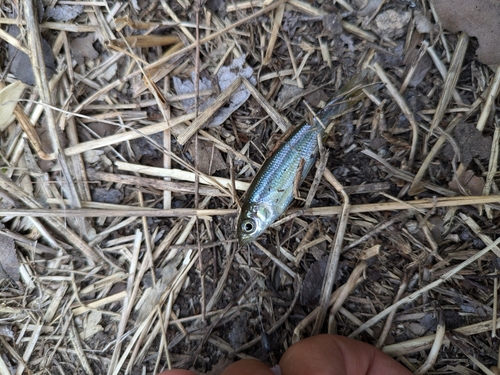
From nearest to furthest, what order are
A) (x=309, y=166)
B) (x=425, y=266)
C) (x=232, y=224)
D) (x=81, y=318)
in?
(x=309, y=166) < (x=425, y=266) < (x=232, y=224) < (x=81, y=318)

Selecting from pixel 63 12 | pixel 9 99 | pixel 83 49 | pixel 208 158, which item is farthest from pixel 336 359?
pixel 63 12

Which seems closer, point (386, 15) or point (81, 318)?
point (386, 15)

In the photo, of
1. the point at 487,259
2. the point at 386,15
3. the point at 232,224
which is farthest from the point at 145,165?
the point at 487,259

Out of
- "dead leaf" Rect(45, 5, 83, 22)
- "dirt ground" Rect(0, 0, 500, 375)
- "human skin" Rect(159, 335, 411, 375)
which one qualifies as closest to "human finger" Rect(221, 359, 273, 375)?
"human skin" Rect(159, 335, 411, 375)

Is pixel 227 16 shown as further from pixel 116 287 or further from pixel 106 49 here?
pixel 116 287

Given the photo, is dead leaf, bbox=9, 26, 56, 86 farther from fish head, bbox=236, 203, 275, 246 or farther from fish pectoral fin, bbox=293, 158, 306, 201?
fish pectoral fin, bbox=293, 158, 306, 201

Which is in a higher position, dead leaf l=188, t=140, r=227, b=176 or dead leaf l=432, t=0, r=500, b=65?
dead leaf l=432, t=0, r=500, b=65
